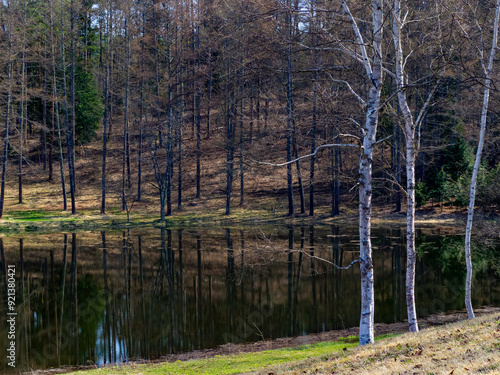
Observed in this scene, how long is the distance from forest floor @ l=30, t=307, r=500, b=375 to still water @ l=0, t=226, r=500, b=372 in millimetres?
841

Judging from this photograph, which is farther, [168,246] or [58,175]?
[58,175]

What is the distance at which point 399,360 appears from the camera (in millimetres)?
7238

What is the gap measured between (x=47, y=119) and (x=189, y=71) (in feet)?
52.4

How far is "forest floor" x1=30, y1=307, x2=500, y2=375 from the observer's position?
668 centimetres

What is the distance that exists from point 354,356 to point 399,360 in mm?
965

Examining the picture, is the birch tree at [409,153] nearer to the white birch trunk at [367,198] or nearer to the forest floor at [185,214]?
the white birch trunk at [367,198]

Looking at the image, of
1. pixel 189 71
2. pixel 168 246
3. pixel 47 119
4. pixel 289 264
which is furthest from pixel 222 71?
pixel 289 264

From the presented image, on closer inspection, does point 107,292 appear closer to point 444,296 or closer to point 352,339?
point 352,339

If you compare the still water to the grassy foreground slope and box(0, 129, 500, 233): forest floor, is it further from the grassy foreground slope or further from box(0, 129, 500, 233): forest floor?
box(0, 129, 500, 233): forest floor

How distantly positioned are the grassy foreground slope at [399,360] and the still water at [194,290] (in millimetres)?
1768

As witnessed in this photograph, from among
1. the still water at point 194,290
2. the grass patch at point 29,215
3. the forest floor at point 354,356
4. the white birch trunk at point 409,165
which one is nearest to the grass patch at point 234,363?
the forest floor at point 354,356

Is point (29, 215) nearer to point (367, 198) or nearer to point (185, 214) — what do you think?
point (185, 214)

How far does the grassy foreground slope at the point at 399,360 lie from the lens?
648cm

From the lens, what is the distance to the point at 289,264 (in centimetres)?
2177
